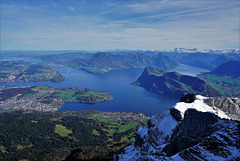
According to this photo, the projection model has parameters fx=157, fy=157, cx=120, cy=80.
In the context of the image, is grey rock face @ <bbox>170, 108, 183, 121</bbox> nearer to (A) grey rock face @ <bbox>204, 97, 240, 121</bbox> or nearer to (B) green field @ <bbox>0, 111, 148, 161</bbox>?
(A) grey rock face @ <bbox>204, 97, 240, 121</bbox>

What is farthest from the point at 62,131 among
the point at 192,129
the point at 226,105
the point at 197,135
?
the point at 226,105

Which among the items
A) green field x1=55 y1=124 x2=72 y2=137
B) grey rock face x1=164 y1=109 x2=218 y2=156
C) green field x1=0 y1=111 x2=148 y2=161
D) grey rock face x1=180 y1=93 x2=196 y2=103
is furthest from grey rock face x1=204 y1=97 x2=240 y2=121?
green field x1=55 y1=124 x2=72 y2=137

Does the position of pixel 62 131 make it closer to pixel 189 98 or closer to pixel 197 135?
pixel 189 98

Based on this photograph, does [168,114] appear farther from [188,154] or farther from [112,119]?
[112,119]

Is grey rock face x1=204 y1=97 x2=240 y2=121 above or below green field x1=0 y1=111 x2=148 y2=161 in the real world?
above

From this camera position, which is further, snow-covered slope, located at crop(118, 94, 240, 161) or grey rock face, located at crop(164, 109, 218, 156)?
grey rock face, located at crop(164, 109, 218, 156)

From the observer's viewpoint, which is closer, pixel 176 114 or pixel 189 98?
pixel 176 114

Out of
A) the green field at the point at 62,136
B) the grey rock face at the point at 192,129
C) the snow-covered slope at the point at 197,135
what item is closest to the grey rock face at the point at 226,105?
the snow-covered slope at the point at 197,135

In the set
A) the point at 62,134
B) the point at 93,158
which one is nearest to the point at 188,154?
the point at 93,158

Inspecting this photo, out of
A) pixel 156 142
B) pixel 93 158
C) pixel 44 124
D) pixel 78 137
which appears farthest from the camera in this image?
pixel 44 124
